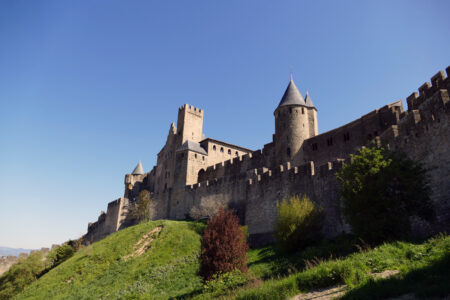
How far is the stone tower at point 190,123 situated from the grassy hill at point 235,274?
19.1 m

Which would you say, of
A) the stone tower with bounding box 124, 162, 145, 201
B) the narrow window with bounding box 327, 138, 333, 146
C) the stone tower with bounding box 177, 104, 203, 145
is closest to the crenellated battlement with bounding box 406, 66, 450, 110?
the narrow window with bounding box 327, 138, 333, 146

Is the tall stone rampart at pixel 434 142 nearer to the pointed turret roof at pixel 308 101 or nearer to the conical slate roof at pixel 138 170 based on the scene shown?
the pointed turret roof at pixel 308 101

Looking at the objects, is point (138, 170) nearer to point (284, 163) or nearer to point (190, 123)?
point (190, 123)

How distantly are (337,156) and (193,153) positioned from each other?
20705mm

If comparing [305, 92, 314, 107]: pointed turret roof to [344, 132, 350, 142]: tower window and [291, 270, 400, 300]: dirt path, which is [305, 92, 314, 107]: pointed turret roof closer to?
[344, 132, 350, 142]: tower window

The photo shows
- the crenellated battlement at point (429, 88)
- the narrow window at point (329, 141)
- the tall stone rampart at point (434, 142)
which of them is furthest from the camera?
the narrow window at point (329, 141)

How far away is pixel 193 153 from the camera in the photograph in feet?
152

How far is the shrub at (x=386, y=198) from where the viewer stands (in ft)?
46.1

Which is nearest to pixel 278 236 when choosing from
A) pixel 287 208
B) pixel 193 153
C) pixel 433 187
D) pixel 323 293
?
pixel 287 208

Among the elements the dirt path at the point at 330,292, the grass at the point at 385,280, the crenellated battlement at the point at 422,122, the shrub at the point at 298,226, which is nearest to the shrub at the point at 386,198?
the grass at the point at 385,280

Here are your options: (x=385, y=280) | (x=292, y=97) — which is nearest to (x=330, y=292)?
(x=385, y=280)

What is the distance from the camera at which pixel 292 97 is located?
37.4 m

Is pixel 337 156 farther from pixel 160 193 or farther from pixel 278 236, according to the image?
pixel 160 193

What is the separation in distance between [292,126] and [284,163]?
6458 mm
